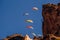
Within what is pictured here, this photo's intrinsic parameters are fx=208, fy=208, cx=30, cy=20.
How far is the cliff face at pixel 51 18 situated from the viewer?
92.6 meters

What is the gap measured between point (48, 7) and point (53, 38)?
25.2 meters

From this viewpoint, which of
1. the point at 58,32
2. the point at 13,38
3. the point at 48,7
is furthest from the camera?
the point at 48,7

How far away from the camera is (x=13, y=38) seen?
68.1m

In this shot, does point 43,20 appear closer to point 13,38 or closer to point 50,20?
point 50,20

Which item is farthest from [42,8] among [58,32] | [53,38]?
[53,38]

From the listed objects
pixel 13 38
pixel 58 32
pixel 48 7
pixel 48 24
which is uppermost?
pixel 48 7

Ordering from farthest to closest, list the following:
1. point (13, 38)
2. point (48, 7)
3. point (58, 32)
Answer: point (48, 7) → point (58, 32) → point (13, 38)

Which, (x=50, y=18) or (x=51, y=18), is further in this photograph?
(x=51, y=18)

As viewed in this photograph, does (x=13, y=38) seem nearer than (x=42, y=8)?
Yes

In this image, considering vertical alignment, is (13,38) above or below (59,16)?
below

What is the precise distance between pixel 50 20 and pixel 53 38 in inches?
938

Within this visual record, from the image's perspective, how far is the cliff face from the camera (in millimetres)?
92606

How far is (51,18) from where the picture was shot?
9425 cm

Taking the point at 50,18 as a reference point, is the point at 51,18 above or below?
above
